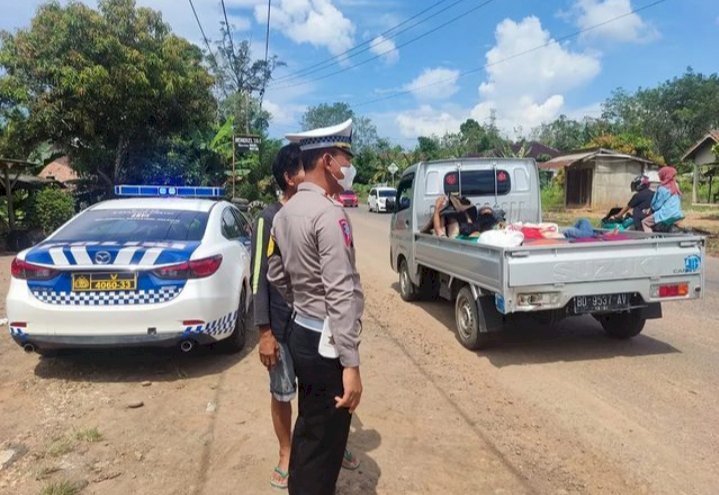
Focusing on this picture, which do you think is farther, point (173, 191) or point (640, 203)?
point (640, 203)

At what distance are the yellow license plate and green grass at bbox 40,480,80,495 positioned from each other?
1.66 m

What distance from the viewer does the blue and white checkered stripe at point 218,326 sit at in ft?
15.1

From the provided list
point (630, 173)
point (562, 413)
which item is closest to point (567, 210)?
point (630, 173)

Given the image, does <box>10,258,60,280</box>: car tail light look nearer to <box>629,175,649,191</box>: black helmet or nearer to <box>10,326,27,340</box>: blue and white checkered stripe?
<box>10,326,27,340</box>: blue and white checkered stripe

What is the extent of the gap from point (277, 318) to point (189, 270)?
6.78 feet

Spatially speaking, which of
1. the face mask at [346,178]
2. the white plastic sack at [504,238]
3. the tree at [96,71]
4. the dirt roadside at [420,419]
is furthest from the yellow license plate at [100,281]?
the tree at [96,71]

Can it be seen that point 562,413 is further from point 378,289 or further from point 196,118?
point 196,118

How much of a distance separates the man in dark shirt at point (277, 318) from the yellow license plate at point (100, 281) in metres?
1.87

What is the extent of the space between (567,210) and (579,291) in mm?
25526

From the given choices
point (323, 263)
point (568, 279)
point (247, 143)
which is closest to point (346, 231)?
point (323, 263)

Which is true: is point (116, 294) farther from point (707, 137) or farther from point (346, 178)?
point (707, 137)

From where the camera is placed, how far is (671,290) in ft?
16.7

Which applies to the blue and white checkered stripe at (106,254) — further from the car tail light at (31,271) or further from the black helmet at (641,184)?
the black helmet at (641,184)

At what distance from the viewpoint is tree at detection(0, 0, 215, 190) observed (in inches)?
550
